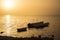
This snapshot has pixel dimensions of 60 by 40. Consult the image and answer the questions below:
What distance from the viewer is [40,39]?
2.94 metres

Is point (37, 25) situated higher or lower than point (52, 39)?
higher

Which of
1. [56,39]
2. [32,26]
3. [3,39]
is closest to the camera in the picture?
[3,39]

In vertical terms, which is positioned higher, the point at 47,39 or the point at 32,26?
the point at 32,26

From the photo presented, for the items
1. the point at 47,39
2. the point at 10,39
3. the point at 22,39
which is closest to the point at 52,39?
the point at 47,39

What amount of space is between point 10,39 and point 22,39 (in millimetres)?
225

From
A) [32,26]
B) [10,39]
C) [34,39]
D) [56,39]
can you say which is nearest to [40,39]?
[34,39]

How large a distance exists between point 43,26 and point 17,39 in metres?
2.04

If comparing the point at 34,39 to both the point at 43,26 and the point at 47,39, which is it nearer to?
the point at 47,39

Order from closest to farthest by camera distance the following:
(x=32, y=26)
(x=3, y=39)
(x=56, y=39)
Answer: (x=3, y=39) < (x=56, y=39) < (x=32, y=26)

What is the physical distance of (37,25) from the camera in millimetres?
4973

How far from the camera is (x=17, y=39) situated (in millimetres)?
2873

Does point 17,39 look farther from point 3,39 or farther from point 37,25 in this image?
point 37,25

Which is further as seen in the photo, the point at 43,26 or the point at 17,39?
the point at 43,26

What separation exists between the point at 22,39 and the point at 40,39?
0.34 metres
